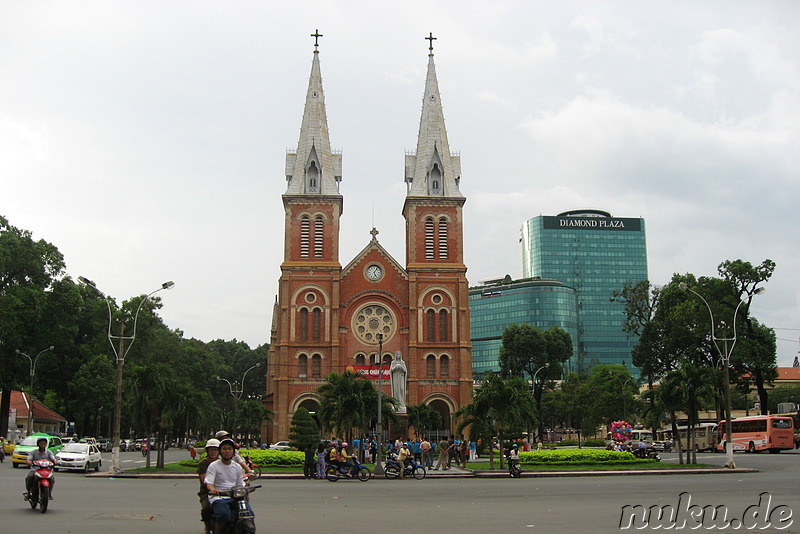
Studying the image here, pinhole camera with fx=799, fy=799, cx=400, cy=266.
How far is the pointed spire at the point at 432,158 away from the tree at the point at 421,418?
19334 millimetres

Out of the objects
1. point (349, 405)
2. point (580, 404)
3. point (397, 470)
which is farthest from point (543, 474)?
point (580, 404)

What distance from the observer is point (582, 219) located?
511 ft

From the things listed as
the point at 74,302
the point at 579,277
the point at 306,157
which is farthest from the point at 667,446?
the point at 579,277

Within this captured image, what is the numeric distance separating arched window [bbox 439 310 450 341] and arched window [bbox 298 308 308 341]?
1056cm

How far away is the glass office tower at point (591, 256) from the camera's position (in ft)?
490

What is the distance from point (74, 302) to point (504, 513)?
149 feet

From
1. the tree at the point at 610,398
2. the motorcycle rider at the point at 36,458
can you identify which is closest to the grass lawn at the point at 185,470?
the motorcycle rider at the point at 36,458

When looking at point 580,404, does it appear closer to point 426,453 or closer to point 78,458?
point 426,453

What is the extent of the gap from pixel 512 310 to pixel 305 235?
271 ft

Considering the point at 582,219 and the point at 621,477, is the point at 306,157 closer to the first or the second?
the point at 621,477

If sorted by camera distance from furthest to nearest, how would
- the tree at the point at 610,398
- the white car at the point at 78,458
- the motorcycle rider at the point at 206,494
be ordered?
the tree at the point at 610,398 → the white car at the point at 78,458 → the motorcycle rider at the point at 206,494

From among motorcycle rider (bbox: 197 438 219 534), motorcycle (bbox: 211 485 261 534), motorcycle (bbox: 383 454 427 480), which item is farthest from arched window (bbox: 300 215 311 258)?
motorcycle (bbox: 211 485 261 534)

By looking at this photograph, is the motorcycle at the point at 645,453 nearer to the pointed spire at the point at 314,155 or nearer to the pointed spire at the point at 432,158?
the pointed spire at the point at 432,158

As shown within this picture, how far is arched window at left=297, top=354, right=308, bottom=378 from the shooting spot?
61.3m
